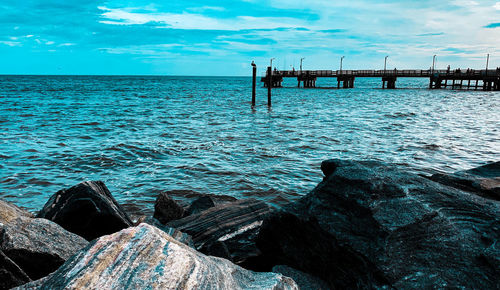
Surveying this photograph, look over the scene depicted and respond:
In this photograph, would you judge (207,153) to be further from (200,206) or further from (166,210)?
(166,210)

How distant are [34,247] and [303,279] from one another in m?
2.76

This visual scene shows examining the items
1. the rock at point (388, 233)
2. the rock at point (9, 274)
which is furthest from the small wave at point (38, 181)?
the rock at point (388, 233)

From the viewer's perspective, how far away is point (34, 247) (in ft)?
11.3

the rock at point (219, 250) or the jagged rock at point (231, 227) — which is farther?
the jagged rock at point (231, 227)

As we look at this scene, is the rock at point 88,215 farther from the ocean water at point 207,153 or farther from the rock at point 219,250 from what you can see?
the ocean water at point 207,153

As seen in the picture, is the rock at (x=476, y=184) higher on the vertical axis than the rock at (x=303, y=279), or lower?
higher

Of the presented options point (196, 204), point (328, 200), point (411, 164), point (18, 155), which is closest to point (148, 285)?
point (328, 200)

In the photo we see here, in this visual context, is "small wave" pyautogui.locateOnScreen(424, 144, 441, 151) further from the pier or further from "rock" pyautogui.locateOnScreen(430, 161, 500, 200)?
the pier

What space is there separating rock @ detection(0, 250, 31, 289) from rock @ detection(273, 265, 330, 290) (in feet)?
8.22

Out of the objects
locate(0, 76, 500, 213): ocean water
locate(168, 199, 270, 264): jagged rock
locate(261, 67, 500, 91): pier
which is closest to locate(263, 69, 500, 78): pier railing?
locate(261, 67, 500, 91): pier

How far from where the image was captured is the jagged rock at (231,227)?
4.69 metres

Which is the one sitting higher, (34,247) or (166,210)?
(34,247)

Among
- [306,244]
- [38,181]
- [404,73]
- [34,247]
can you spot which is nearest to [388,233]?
[306,244]

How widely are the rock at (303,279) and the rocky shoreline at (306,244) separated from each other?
A: 1 cm
